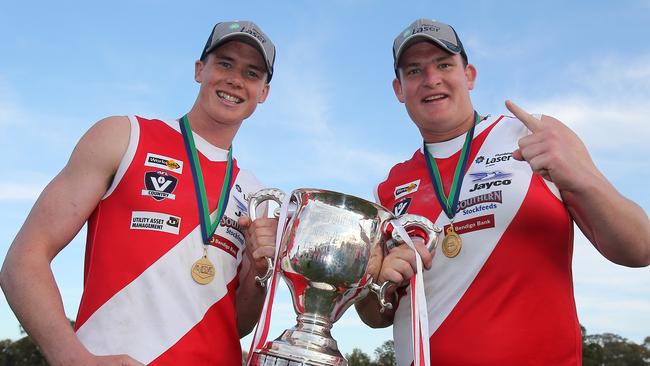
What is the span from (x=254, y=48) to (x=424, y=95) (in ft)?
3.69

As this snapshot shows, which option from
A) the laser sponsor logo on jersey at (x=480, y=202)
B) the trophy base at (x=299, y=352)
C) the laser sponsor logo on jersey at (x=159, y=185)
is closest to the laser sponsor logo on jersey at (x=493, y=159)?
the laser sponsor logo on jersey at (x=480, y=202)

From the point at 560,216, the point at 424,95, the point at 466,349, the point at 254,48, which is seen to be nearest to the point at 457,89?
the point at 424,95

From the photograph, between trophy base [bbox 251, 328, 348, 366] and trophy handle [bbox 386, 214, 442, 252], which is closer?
trophy base [bbox 251, 328, 348, 366]

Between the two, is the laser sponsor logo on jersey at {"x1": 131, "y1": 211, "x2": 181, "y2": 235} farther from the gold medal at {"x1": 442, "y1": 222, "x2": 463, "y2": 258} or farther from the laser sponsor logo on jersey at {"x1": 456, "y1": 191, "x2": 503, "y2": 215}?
the laser sponsor logo on jersey at {"x1": 456, "y1": 191, "x2": 503, "y2": 215}

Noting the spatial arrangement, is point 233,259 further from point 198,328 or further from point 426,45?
point 426,45

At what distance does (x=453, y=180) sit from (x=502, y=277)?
0.66 metres

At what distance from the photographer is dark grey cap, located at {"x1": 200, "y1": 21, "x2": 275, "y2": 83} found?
4008 mm

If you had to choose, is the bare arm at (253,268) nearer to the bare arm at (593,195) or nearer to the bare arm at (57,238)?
the bare arm at (57,238)

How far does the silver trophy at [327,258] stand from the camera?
3045mm

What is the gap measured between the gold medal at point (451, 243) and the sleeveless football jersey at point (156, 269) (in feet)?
4.03

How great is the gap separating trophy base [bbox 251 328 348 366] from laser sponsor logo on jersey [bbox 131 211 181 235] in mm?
924

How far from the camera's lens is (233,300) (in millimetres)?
3807

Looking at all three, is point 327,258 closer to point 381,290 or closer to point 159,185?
point 381,290

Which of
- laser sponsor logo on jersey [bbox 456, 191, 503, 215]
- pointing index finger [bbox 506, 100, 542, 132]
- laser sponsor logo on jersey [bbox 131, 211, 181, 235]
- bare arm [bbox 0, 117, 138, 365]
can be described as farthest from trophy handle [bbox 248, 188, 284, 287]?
pointing index finger [bbox 506, 100, 542, 132]
